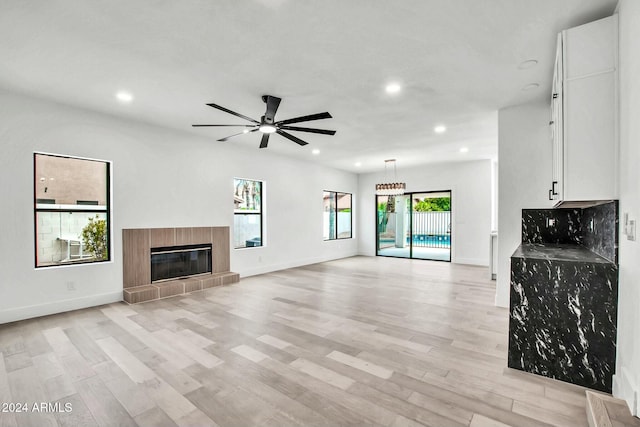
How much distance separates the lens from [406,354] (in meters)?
2.92

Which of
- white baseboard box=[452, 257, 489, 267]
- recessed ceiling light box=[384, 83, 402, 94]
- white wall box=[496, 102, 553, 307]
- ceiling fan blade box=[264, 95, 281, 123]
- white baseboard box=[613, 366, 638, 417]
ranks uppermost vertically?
recessed ceiling light box=[384, 83, 402, 94]

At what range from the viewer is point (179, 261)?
18.5ft

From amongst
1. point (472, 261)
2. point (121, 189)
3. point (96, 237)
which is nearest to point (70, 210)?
point (96, 237)

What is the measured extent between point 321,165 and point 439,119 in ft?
14.5

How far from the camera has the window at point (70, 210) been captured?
4.23 m

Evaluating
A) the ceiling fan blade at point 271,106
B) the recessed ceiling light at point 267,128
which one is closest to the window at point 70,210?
the recessed ceiling light at point 267,128

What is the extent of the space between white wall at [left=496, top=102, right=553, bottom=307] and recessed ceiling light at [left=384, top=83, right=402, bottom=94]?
5.77ft

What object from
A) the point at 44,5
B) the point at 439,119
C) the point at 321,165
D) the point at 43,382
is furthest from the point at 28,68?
the point at 321,165

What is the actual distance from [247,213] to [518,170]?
203 inches

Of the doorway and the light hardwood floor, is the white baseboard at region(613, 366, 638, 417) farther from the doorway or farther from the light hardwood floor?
the doorway

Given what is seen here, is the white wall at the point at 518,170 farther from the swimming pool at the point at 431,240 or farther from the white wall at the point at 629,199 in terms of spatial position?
the swimming pool at the point at 431,240

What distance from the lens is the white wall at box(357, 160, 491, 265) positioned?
27.2 ft

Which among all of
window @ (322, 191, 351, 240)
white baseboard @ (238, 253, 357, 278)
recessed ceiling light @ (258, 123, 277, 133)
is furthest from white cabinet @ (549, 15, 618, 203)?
window @ (322, 191, 351, 240)

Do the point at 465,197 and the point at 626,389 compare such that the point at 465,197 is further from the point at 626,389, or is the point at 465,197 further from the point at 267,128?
the point at 626,389
